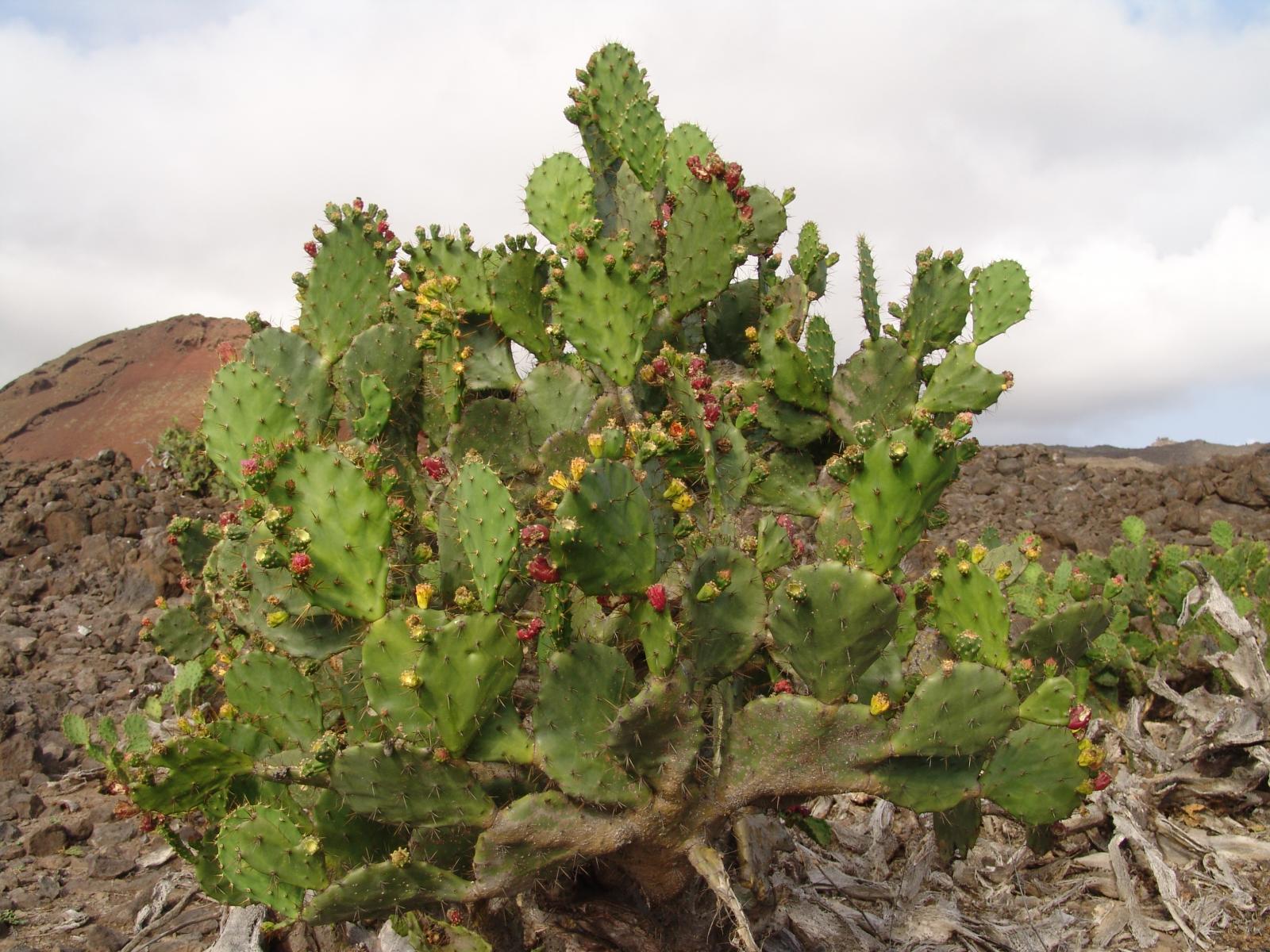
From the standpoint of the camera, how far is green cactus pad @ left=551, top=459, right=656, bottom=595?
94.0 inches

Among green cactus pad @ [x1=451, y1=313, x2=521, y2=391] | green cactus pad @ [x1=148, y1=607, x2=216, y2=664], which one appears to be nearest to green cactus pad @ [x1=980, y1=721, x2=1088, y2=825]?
green cactus pad @ [x1=451, y1=313, x2=521, y2=391]

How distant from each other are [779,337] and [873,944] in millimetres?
2419

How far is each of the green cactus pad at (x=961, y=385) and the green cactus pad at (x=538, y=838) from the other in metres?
2.05

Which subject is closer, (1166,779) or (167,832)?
(167,832)

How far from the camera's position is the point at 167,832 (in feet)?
11.8

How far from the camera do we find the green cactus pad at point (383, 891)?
8.97 ft

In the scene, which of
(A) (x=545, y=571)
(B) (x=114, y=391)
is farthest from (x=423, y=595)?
(B) (x=114, y=391)

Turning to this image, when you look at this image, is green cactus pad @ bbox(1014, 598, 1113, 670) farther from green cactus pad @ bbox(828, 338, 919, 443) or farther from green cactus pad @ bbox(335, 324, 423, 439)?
green cactus pad @ bbox(335, 324, 423, 439)

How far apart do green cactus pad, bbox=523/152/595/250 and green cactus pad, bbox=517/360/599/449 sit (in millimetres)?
743

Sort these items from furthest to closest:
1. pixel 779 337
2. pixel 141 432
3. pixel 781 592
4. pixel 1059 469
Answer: pixel 141 432
pixel 1059 469
pixel 779 337
pixel 781 592

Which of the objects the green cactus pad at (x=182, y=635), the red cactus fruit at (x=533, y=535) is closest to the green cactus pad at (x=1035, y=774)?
the red cactus fruit at (x=533, y=535)

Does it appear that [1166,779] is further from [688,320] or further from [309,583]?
[309,583]

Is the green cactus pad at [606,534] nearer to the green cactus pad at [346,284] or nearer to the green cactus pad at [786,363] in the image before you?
the green cactus pad at [786,363]

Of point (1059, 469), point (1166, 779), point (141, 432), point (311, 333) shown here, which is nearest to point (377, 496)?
point (311, 333)
